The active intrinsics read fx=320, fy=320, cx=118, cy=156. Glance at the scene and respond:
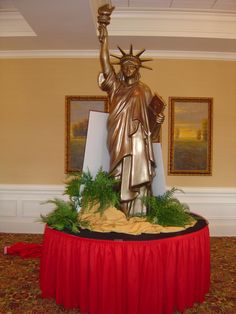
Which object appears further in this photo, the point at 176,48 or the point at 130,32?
the point at 176,48

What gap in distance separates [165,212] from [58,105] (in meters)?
3.15

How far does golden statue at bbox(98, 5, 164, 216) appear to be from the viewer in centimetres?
326

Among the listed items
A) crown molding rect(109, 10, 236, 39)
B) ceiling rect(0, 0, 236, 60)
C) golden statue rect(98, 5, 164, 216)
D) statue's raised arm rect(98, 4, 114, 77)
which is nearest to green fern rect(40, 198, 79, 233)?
golden statue rect(98, 5, 164, 216)

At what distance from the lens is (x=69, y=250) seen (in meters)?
2.71

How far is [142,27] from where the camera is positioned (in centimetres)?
482

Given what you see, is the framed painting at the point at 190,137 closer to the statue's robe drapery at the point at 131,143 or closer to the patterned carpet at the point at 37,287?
the patterned carpet at the point at 37,287

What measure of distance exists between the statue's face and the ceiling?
4.06 feet

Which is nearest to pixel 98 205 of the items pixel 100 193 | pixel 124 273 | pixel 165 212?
pixel 100 193

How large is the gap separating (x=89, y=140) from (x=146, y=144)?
62 centimetres

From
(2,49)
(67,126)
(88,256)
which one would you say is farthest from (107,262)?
(2,49)

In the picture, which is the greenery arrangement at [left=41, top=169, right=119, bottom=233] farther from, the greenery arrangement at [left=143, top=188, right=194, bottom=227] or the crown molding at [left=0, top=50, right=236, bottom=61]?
the crown molding at [left=0, top=50, right=236, bottom=61]

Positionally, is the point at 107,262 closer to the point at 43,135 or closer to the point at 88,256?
the point at 88,256

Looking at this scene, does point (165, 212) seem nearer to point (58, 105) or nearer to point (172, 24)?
point (172, 24)

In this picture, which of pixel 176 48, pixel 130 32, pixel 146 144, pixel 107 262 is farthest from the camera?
pixel 176 48
